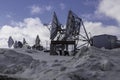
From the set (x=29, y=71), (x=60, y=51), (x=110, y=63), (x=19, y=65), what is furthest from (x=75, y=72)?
(x=60, y=51)

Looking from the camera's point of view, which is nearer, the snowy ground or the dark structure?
the snowy ground

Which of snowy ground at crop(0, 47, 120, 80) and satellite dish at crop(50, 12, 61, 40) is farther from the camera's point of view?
satellite dish at crop(50, 12, 61, 40)

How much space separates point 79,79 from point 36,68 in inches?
275

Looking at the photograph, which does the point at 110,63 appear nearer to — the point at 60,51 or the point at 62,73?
the point at 62,73

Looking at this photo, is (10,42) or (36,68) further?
(10,42)

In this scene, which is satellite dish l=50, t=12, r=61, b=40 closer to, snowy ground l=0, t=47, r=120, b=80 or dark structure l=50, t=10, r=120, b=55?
dark structure l=50, t=10, r=120, b=55

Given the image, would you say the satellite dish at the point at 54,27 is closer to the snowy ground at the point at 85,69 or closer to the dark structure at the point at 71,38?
the dark structure at the point at 71,38

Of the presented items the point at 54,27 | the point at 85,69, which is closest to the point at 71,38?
the point at 54,27

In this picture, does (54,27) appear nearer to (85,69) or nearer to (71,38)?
(71,38)

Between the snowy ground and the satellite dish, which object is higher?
the satellite dish

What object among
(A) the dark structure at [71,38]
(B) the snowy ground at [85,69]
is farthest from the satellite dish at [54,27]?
(B) the snowy ground at [85,69]

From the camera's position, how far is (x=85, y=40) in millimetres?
74812

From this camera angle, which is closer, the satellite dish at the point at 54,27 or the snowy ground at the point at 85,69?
the snowy ground at the point at 85,69

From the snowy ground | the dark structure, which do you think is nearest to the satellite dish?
the dark structure
